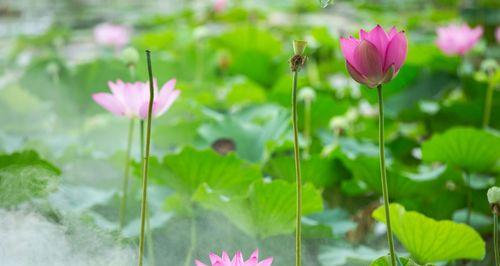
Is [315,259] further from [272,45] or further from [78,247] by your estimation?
[272,45]

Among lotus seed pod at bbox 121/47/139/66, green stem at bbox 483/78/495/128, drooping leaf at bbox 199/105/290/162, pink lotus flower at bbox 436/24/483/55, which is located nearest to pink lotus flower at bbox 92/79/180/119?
lotus seed pod at bbox 121/47/139/66

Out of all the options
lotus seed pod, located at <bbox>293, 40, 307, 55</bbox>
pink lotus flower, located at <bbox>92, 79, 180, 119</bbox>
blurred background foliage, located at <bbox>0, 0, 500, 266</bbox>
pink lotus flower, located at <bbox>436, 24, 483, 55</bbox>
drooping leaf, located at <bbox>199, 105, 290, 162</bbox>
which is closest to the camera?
lotus seed pod, located at <bbox>293, 40, 307, 55</bbox>

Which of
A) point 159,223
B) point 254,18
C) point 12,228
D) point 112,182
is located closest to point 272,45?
point 254,18

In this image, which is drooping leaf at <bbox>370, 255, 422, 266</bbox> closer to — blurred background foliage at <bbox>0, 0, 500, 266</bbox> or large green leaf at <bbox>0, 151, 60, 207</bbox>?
blurred background foliage at <bbox>0, 0, 500, 266</bbox>

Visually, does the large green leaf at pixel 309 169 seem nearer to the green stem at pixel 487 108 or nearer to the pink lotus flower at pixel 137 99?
the pink lotus flower at pixel 137 99

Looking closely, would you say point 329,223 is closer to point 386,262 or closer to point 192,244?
point 192,244

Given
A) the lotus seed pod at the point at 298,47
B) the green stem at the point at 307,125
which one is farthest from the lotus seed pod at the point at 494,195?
the green stem at the point at 307,125

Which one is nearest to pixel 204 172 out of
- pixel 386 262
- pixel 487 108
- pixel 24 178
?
pixel 24 178
